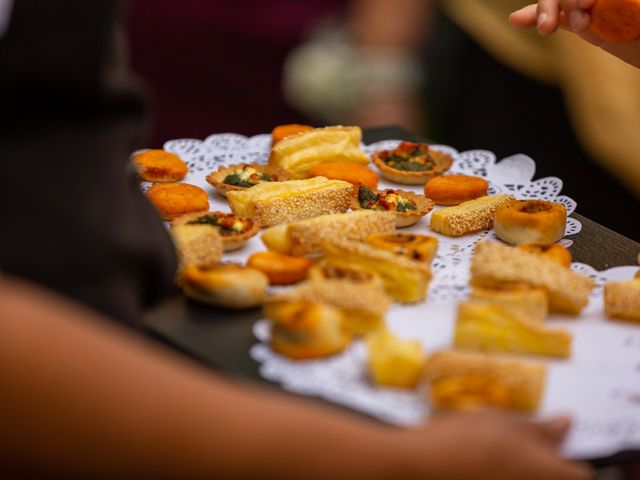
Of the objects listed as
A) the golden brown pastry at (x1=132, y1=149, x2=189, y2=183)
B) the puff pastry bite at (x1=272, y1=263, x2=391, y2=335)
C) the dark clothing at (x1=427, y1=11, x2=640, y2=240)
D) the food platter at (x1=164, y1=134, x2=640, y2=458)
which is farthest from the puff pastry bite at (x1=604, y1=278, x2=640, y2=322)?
the dark clothing at (x1=427, y1=11, x2=640, y2=240)

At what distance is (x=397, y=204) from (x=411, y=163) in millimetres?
193

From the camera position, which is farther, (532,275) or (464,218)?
(464,218)

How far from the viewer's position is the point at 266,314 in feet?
3.57

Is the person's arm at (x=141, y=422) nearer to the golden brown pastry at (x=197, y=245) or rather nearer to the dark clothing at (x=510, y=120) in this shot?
the golden brown pastry at (x=197, y=245)

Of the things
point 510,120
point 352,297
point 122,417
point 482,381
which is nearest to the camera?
point 122,417

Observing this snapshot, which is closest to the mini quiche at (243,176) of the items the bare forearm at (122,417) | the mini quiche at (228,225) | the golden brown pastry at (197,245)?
the mini quiche at (228,225)

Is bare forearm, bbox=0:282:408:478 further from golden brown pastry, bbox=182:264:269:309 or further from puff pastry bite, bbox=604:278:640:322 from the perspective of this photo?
puff pastry bite, bbox=604:278:640:322

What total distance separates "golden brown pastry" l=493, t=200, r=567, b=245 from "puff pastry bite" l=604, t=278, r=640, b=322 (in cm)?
19

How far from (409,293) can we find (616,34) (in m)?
0.50

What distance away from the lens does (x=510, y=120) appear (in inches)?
108

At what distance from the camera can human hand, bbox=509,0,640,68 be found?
142 centimetres

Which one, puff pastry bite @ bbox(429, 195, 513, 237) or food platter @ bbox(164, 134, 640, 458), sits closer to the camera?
food platter @ bbox(164, 134, 640, 458)

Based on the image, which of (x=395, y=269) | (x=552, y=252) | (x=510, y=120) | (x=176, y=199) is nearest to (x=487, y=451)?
(x=395, y=269)

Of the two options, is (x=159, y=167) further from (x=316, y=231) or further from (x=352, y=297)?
(x=352, y=297)
